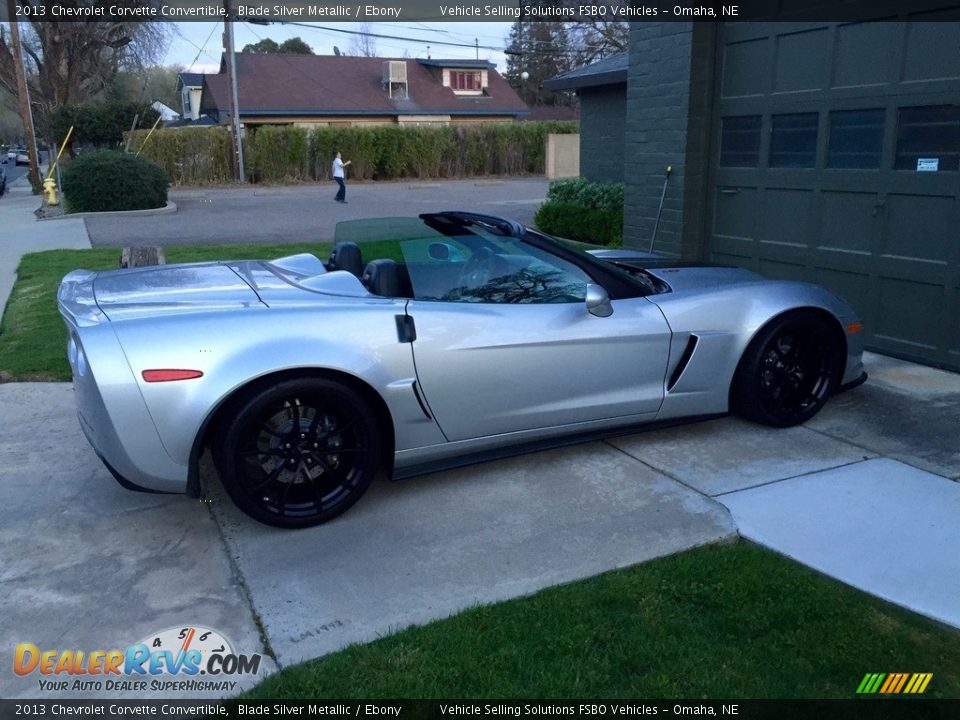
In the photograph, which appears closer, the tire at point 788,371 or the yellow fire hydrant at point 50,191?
the tire at point 788,371

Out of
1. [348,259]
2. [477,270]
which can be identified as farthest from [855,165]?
[348,259]

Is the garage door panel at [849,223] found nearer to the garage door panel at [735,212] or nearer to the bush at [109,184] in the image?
the garage door panel at [735,212]

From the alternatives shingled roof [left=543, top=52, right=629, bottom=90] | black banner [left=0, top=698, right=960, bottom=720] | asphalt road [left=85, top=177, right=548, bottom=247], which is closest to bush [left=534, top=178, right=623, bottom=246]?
shingled roof [left=543, top=52, right=629, bottom=90]

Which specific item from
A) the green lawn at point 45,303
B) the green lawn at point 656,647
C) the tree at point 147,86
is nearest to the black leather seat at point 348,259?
the green lawn at point 656,647

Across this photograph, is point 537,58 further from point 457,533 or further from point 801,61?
point 457,533

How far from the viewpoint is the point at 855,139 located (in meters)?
6.52

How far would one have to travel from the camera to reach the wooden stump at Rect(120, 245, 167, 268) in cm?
757

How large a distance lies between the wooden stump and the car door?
432cm

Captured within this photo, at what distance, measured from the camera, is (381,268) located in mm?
4137

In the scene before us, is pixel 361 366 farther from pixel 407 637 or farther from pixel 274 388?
pixel 407 637

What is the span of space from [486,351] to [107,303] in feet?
5.61

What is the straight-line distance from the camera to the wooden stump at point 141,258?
7566 millimetres

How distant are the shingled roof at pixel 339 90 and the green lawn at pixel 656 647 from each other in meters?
39.1

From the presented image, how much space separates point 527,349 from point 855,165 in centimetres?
385
